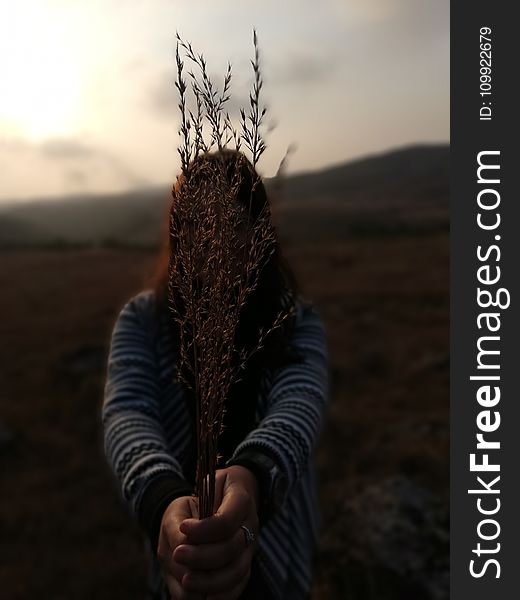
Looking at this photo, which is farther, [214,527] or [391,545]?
[391,545]

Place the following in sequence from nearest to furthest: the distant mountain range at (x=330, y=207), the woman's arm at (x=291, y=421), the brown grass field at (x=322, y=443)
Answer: the woman's arm at (x=291, y=421) → the brown grass field at (x=322, y=443) → the distant mountain range at (x=330, y=207)

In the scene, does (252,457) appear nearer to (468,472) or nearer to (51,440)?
(468,472)

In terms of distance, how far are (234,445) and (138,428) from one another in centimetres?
27

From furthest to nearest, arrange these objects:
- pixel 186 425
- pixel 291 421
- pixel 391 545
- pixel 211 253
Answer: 1. pixel 391 545
2. pixel 186 425
3. pixel 291 421
4. pixel 211 253

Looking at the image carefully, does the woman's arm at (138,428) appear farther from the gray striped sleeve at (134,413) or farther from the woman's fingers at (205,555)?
the woman's fingers at (205,555)

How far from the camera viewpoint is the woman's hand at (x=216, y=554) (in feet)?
3.88

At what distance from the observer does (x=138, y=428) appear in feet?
5.50

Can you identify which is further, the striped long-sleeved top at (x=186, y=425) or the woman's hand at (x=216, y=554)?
the striped long-sleeved top at (x=186, y=425)

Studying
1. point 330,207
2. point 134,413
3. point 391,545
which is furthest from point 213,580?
point 330,207

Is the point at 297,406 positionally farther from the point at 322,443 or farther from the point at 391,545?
the point at 322,443

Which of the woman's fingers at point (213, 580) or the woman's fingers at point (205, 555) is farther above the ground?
the woman's fingers at point (205, 555)

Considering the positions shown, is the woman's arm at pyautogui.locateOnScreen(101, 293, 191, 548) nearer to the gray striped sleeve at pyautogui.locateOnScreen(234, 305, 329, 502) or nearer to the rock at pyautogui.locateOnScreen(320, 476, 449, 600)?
the gray striped sleeve at pyautogui.locateOnScreen(234, 305, 329, 502)

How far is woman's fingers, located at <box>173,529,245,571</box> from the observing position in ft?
3.87

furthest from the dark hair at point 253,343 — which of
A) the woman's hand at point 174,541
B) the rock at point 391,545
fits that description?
the rock at point 391,545
